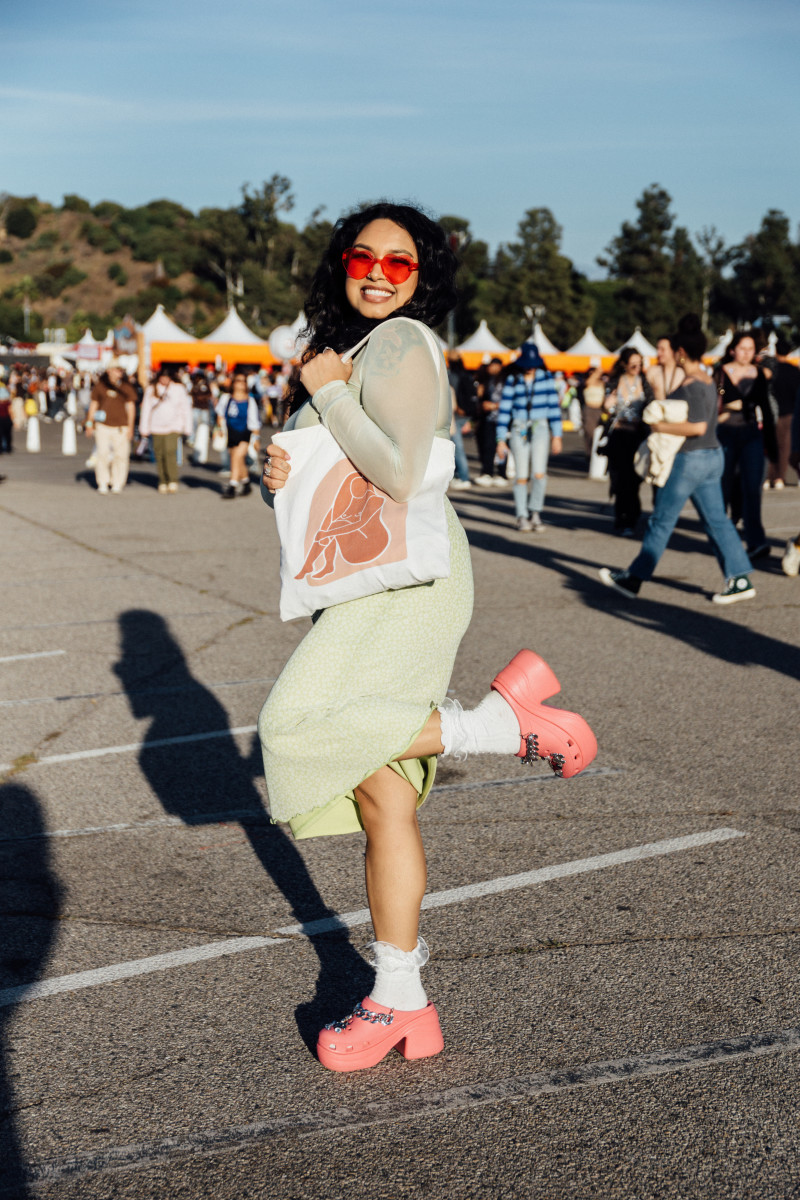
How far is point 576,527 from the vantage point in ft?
42.1

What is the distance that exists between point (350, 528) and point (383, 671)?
314mm

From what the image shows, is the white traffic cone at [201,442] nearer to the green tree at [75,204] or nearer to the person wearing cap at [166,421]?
the person wearing cap at [166,421]

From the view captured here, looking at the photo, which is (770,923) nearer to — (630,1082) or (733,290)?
(630,1082)

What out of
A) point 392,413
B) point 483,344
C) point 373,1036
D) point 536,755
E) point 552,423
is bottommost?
point 373,1036

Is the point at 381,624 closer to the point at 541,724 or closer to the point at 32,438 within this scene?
the point at 541,724

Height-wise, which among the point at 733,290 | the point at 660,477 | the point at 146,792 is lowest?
the point at 146,792

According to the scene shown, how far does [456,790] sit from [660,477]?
4405 millimetres

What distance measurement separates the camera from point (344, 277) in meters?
2.66

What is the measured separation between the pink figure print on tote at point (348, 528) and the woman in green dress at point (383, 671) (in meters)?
0.04

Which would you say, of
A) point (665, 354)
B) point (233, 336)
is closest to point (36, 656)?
point (665, 354)

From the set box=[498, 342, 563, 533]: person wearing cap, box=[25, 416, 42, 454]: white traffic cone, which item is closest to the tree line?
box=[25, 416, 42, 454]: white traffic cone

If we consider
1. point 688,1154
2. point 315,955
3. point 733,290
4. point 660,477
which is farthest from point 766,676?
point 733,290

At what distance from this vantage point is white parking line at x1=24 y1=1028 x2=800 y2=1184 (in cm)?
225

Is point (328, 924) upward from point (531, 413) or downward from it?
downward
